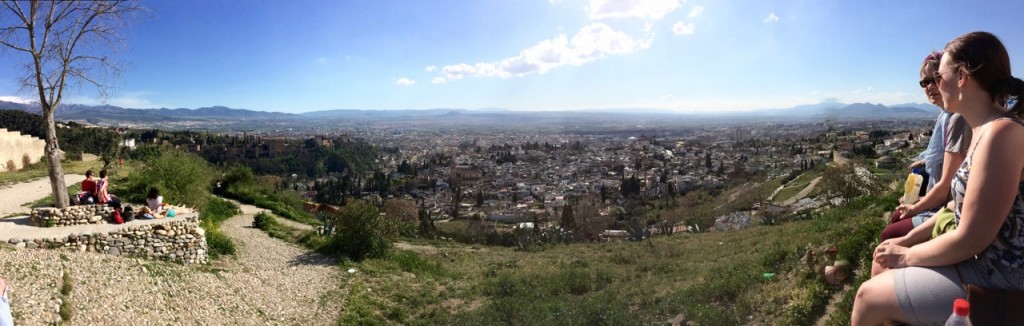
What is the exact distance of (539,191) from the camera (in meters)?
39.0

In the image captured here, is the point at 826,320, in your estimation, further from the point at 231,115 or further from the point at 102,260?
the point at 231,115

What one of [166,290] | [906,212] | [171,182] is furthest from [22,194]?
[906,212]

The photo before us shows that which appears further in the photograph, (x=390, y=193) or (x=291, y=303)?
(x=390, y=193)

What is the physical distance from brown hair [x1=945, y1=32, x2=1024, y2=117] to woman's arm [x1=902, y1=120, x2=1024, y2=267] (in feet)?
0.70

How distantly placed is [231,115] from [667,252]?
215807 millimetres

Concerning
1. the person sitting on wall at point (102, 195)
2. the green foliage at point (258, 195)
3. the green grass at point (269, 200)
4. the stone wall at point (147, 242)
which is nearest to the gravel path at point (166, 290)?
the stone wall at point (147, 242)

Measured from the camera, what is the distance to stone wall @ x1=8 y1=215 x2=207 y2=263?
7512 millimetres

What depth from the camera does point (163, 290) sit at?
7.08m

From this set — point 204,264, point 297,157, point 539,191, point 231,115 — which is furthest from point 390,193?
point 231,115

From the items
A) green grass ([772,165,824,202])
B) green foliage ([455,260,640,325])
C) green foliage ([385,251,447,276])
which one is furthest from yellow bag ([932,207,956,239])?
green grass ([772,165,824,202])

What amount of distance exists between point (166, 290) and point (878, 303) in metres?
8.27

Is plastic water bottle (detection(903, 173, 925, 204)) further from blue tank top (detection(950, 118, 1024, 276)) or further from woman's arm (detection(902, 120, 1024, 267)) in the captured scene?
woman's arm (detection(902, 120, 1024, 267))

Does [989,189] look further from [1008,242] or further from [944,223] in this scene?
[944,223]

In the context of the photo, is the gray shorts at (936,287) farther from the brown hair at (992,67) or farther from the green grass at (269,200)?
the green grass at (269,200)
